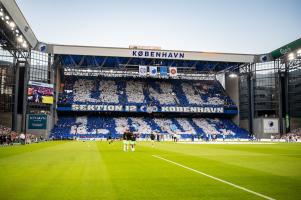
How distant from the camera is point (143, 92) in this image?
82938 mm

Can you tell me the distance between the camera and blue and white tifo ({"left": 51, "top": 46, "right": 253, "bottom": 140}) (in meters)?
70.1

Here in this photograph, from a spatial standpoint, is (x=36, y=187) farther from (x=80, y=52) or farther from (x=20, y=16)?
(x=80, y=52)

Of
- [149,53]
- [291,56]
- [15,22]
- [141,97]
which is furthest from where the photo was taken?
[141,97]

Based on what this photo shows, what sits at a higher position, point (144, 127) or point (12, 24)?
point (12, 24)

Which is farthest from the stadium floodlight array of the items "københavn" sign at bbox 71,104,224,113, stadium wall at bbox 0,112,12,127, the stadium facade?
"københavn" sign at bbox 71,104,224,113

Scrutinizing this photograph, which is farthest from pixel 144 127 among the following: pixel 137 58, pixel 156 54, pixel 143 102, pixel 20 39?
pixel 20 39

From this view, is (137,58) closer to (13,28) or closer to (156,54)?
(156,54)

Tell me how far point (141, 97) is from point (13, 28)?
130 ft

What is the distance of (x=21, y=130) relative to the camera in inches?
2367

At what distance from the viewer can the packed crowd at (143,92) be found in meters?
77.6

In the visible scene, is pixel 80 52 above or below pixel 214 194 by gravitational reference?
above

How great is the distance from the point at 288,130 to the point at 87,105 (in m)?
47.9

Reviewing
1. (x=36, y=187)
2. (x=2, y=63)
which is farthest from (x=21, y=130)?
(x=36, y=187)

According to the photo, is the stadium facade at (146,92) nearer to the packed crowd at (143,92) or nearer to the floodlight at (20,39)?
the packed crowd at (143,92)
